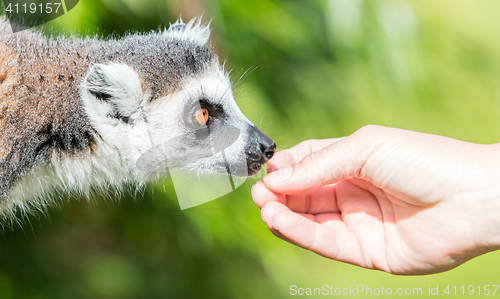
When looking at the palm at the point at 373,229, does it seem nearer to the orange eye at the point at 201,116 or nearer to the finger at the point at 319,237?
the finger at the point at 319,237

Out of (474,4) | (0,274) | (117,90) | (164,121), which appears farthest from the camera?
(474,4)

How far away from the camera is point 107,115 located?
51.3 inches

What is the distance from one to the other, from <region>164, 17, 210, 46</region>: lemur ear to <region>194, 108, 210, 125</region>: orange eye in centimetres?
46

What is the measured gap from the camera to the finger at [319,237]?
3.75ft

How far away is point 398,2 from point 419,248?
154 cm

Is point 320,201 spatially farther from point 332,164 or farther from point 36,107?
point 36,107

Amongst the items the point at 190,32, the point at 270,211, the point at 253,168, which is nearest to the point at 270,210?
the point at 270,211

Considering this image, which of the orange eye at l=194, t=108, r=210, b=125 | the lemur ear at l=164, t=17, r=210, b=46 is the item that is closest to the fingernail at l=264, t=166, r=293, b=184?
the orange eye at l=194, t=108, r=210, b=125

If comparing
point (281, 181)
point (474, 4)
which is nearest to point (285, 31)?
point (281, 181)

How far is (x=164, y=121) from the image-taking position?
1.41 meters

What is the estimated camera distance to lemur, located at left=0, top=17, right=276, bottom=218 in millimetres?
1208

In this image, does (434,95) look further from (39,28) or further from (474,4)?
(39,28)

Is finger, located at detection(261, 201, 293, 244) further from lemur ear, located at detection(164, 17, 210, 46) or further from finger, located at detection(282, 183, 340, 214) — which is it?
lemur ear, located at detection(164, 17, 210, 46)

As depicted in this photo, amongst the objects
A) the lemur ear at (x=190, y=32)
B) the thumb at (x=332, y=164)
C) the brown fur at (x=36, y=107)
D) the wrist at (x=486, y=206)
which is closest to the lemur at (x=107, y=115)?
the brown fur at (x=36, y=107)
